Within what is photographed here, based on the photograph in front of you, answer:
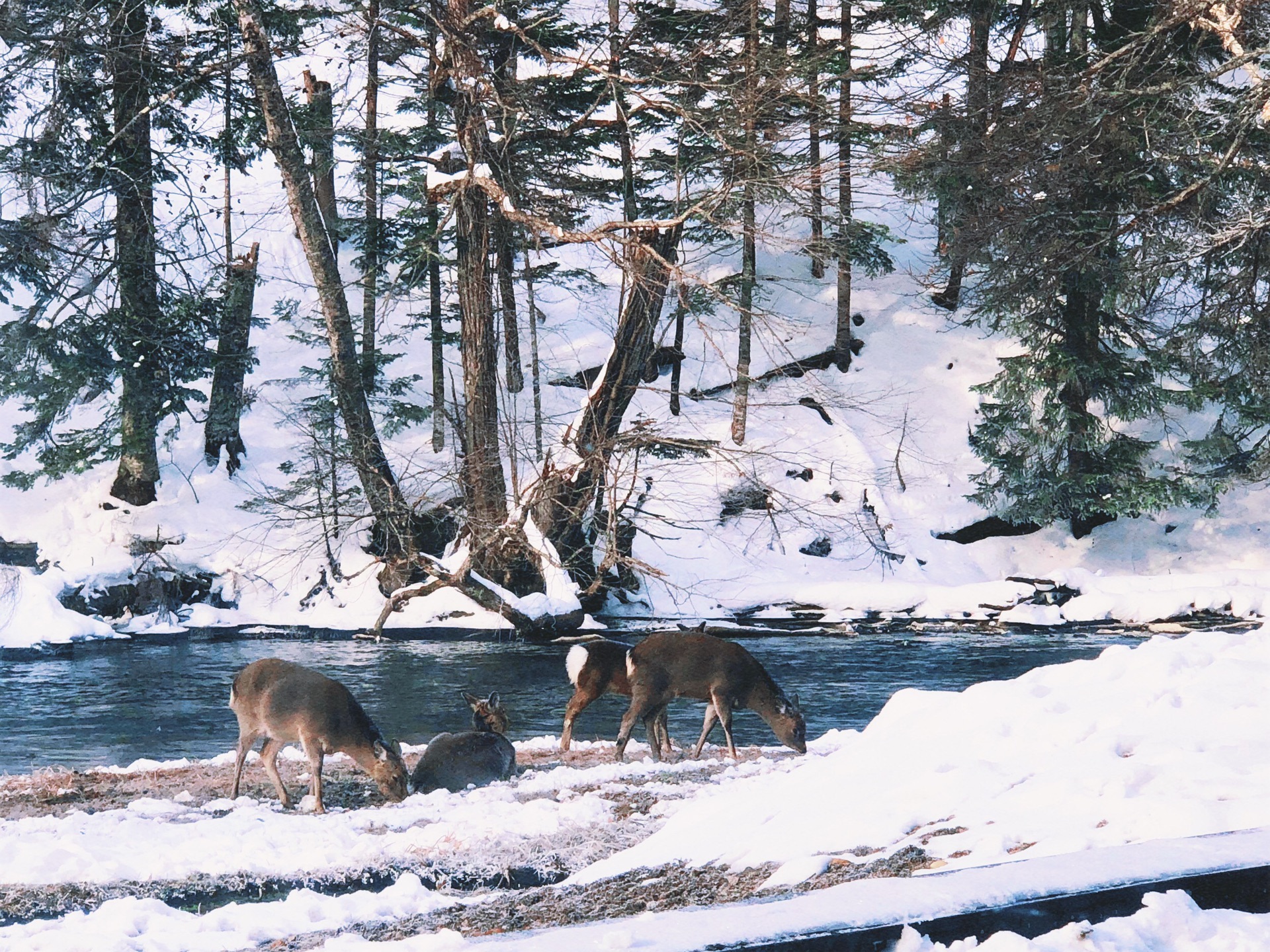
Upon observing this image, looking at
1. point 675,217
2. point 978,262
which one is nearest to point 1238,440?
point 978,262

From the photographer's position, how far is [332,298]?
68.6 ft

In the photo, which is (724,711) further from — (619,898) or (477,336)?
(477,336)

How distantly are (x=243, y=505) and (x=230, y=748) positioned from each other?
1102 centimetres

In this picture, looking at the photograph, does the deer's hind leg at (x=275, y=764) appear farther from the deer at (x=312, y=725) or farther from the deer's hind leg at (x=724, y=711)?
the deer's hind leg at (x=724, y=711)

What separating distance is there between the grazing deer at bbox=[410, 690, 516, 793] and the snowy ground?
0.34 m

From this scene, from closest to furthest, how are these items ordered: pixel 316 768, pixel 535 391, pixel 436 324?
pixel 316 768 < pixel 535 391 < pixel 436 324

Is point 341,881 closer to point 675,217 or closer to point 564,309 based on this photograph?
point 675,217

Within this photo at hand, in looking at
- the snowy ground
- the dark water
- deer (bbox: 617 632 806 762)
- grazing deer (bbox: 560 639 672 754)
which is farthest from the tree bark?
the snowy ground

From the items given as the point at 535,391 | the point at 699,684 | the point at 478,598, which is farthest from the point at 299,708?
the point at 535,391

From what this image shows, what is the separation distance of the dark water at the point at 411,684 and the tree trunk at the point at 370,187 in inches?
234

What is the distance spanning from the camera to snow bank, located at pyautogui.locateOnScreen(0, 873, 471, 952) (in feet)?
16.7

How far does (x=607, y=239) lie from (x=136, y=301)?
42.7 feet

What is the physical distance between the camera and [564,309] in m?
40.1

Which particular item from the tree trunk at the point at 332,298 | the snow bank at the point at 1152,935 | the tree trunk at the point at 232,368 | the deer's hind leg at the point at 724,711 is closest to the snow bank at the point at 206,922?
the snow bank at the point at 1152,935
